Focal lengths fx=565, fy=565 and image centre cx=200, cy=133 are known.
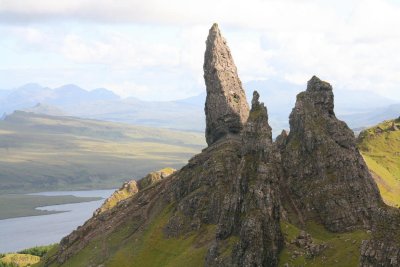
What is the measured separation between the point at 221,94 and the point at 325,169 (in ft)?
173

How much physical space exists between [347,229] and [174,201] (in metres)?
54.5

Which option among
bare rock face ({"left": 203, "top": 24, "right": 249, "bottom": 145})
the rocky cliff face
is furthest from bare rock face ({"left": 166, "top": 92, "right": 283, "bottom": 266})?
bare rock face ({"left": 203, "top": 24, "right": 249, "bottom": 145})

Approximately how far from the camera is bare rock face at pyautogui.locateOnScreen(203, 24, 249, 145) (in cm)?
15725

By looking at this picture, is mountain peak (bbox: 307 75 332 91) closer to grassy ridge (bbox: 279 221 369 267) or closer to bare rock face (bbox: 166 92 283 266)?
bare rock face (bbox: 166 92 283 266)

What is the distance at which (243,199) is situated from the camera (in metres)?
103

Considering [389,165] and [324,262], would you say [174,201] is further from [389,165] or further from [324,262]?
[389,165]

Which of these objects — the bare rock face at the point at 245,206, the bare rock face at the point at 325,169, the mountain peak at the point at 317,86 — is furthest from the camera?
the mountain peak at the point at 317,86

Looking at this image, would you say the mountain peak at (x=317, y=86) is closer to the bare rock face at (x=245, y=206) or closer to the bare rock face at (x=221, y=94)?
the bare rock face at (x=245, y=206)

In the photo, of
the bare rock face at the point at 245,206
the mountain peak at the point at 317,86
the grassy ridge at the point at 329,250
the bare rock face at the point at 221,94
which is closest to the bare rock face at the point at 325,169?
the mountain peak at the point at 317,86

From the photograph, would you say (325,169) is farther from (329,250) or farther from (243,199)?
(329,250)

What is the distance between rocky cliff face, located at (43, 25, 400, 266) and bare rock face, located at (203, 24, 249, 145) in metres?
0.30

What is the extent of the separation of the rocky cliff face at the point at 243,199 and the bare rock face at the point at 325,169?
0.69ft

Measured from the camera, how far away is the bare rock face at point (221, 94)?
15725 centimetres

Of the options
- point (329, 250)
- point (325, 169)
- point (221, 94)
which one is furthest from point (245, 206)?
point (221, 94)
